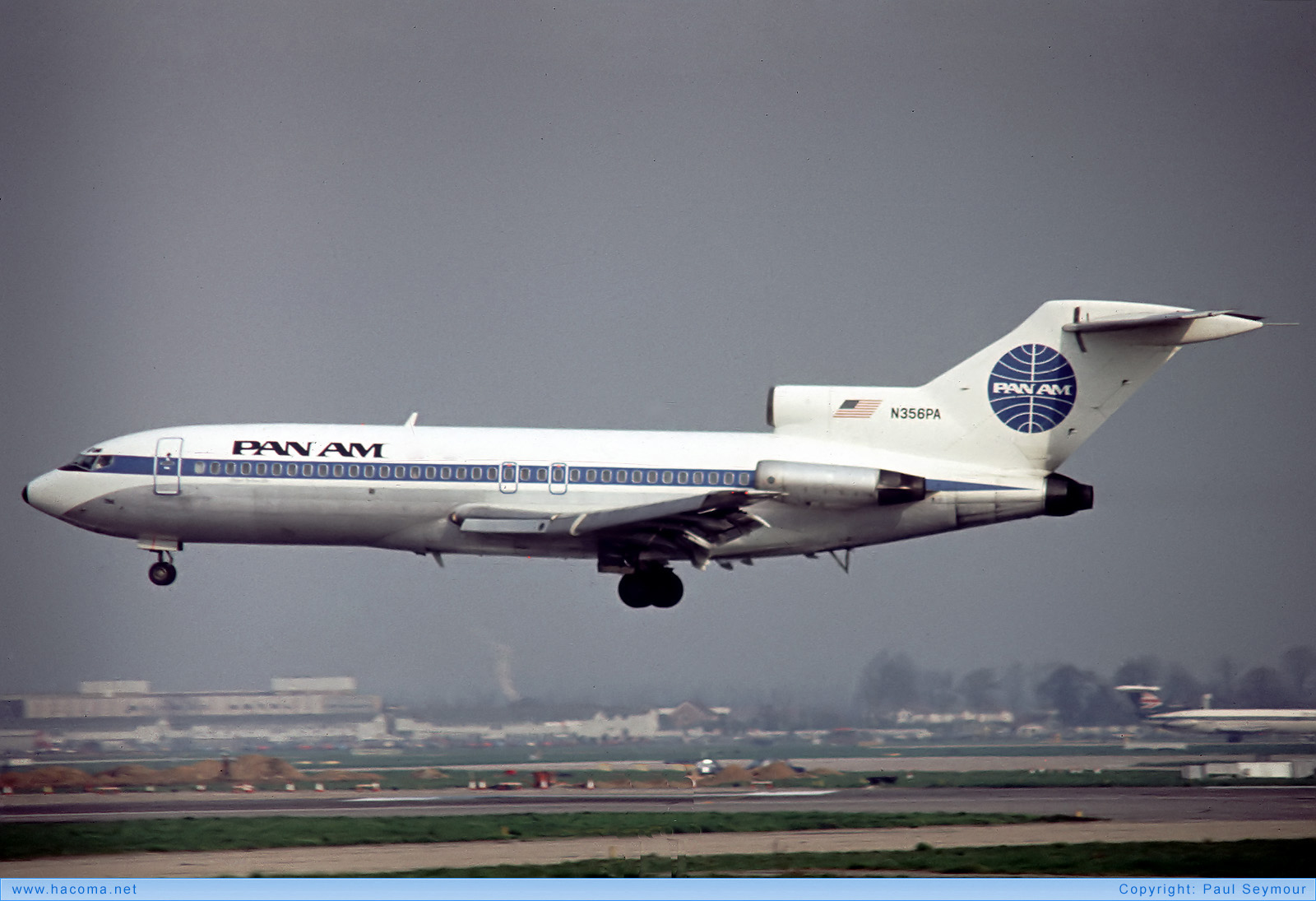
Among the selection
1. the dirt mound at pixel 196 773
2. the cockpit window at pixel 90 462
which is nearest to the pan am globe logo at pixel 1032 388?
the dirt mound at pixel 196 773

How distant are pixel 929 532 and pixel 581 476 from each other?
23.0 feet

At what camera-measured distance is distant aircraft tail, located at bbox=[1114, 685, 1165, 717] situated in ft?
106

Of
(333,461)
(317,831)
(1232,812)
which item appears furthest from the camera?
(333,461)

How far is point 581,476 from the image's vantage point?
3150cm

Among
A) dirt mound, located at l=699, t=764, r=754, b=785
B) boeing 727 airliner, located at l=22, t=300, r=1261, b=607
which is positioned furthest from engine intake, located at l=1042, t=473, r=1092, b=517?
dirt mound, located at l=699, t=764, r=754, b=785

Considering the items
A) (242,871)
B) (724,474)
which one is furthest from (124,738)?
(724,474)

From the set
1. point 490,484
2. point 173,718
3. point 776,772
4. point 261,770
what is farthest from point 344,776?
point 776,772

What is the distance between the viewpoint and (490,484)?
31547mm

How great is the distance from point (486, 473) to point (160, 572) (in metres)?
7.82

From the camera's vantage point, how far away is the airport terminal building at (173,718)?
1171 inches

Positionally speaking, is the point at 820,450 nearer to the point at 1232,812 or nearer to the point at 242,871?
the point at 1232,812

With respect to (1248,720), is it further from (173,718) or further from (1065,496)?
(173,718)

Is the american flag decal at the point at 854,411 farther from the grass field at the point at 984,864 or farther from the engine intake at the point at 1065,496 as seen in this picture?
the grass field at the point at 984,864

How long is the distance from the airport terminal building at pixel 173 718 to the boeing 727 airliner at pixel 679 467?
3.46 m
